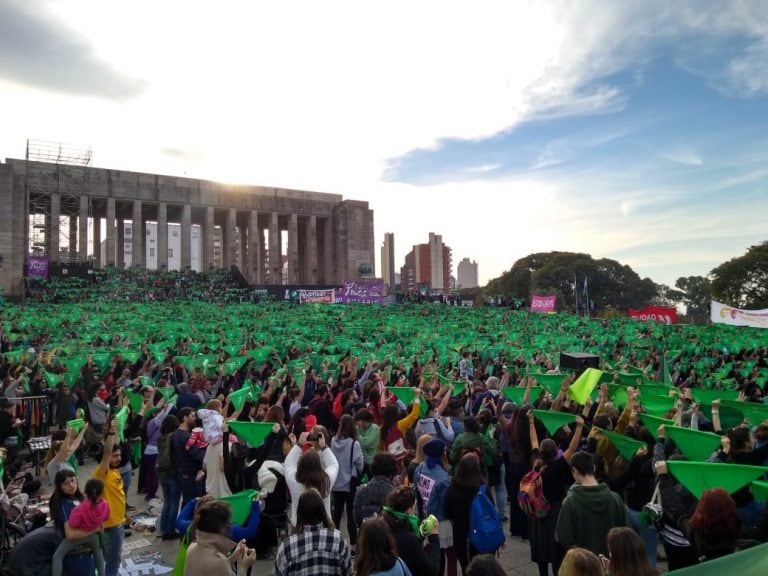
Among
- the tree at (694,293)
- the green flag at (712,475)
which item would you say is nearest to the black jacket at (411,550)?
the green flag at (712,475)

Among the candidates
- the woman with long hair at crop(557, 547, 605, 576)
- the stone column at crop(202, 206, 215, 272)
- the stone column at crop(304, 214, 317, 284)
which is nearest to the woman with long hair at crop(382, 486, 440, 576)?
the woman with long hair at crop(557, 547, 605, 576)

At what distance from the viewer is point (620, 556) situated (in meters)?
3.01

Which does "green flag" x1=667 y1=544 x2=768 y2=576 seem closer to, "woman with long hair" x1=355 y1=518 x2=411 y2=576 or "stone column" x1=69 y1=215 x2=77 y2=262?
"woman with long hair" x1=355 y1=518 x2=411 y2=576

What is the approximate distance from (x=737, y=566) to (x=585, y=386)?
208 inches

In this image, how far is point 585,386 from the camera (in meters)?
7.55

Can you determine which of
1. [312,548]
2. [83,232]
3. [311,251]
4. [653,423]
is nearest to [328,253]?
[311,251]

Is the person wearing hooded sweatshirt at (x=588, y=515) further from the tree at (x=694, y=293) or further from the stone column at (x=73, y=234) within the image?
the tree at (x=694, y=293)

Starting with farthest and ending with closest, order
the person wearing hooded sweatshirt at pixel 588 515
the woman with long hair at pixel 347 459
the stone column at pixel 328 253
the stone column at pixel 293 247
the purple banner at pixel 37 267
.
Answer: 1. the stone column at pixel 328 253
2. the stone column at pixel 293 247
3. the purple banner at pixel 37 267
4. the woman with long hair at pixel 347 459
5. the person wearing hooded sweatshirt at pixel 588 515

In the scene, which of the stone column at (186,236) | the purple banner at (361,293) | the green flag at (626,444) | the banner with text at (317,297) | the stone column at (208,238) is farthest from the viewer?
the stone column at (208,238)

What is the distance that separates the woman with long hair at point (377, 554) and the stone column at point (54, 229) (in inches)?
2180

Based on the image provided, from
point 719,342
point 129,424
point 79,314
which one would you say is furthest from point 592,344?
point 79,314

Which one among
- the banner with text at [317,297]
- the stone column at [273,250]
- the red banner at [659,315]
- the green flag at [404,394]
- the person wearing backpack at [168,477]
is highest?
the stone column at [273,250]

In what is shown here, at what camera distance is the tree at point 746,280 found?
179 ft

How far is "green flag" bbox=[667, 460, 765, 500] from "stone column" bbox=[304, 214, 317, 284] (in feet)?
212
